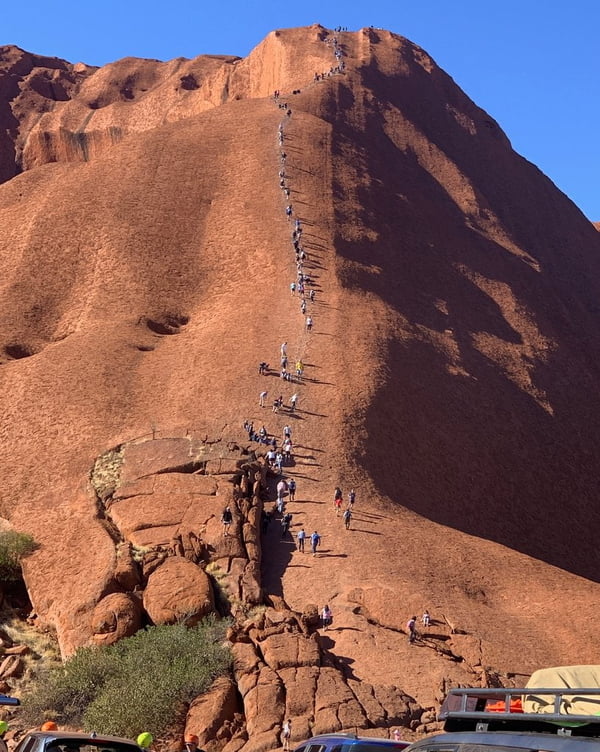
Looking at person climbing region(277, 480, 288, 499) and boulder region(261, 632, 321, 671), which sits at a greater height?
person climbing region(277, 480, 288, 499)

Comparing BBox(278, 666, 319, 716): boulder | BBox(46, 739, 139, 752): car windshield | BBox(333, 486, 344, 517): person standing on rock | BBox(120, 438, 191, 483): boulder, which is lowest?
BBox(278, 666, 319, 716): boulder

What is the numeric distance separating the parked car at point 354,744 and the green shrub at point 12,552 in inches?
911

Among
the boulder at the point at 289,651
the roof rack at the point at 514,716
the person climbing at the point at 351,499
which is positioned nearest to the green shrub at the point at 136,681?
the boulder at the point at 289,651

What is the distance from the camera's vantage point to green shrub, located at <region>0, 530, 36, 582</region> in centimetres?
3262

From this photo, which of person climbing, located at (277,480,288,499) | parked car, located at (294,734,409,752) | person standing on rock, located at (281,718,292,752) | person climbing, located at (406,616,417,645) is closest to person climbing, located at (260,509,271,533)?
person climbing, located at (277,480,288,499)

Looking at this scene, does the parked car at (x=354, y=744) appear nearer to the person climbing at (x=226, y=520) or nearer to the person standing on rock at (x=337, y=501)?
the person climbing at (x=226, y=520)

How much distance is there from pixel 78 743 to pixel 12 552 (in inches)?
958

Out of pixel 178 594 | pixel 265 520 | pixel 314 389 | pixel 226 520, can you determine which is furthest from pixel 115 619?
pixel 314 389

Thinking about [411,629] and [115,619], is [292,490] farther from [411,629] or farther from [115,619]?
[115,619]

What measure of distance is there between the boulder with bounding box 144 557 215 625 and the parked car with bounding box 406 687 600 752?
22.3 metres

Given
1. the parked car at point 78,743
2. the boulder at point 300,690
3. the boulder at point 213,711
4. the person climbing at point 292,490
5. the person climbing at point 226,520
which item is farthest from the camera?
the person climbing at point 292,490

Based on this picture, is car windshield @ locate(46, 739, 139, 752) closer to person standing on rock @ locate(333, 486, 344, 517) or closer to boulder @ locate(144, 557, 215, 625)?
boulder @ locate(144, 557, 215, 625)

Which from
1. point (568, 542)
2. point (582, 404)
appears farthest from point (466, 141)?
point (568, 542)

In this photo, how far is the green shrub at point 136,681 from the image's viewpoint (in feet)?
74.9
